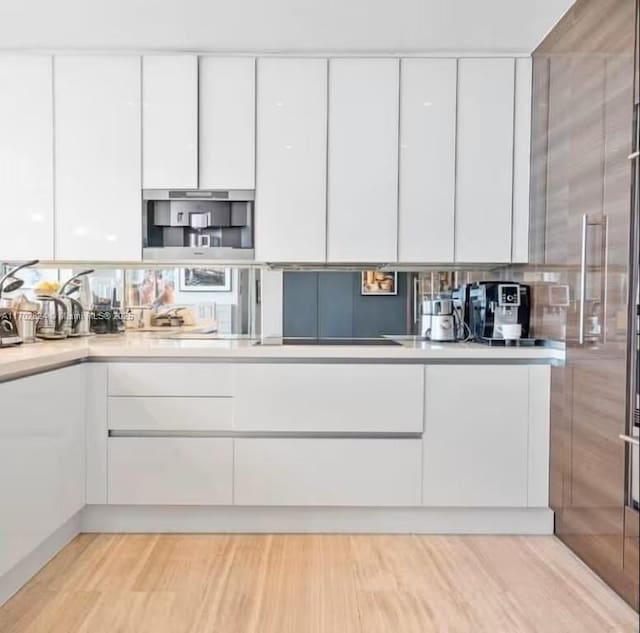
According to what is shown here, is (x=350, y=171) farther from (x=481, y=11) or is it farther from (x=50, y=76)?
(x=50, y=76)

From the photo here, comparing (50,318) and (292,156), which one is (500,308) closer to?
(292,156)

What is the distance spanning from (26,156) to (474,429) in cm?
247

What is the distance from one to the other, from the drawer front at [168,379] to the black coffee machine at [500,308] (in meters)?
1.25

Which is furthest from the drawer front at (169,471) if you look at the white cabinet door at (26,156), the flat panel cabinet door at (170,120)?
the flat panel cabinet door at (170,120)

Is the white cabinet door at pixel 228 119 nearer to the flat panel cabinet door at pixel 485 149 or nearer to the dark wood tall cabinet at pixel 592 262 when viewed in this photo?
the flat panel cabinet door at pixel 485 149

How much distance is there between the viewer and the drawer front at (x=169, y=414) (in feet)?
9.09

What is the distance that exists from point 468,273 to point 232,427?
1515 mm

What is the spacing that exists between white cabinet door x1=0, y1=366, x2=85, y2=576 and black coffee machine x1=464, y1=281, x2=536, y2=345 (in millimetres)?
1848

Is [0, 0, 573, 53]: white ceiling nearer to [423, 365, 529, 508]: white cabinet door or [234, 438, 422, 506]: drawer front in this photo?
[423, 365, 529, 508]: white cabinet door

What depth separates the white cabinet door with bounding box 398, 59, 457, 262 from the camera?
3.10 metres

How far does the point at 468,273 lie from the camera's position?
3.43 meters

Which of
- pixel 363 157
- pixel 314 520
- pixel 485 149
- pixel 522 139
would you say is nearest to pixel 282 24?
pixel 363 157

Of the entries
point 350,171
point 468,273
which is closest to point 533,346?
point 468,273

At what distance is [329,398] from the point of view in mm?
2789
